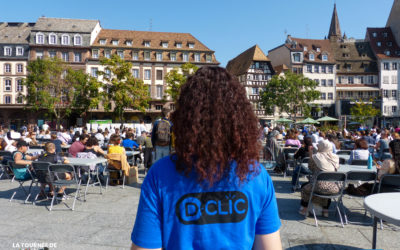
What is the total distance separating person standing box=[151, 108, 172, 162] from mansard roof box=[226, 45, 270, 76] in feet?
151

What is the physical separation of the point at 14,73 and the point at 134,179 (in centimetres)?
4786

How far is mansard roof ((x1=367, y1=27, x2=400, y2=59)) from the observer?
186 ft

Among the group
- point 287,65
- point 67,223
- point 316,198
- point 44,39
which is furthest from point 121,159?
point 287,65

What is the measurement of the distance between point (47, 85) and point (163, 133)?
3773cm

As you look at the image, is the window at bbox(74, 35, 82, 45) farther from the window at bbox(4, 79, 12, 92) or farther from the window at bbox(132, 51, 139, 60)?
the window at bbox(4, 79, 12, 92)

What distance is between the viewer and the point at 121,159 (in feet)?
28.8

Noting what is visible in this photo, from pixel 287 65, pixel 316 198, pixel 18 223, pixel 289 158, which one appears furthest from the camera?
pixel 287 65

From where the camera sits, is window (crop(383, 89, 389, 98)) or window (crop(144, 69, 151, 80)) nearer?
window (crop(144, 69, 151, 80))

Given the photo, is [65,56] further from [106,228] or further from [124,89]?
[106,228]

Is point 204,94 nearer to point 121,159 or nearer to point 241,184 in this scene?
point 241,184

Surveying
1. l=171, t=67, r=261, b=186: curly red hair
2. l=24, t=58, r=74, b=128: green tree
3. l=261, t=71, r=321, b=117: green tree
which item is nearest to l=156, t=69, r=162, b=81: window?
l=24, t=58, r=74, b=128: green tree

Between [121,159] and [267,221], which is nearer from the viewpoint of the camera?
[267,221]

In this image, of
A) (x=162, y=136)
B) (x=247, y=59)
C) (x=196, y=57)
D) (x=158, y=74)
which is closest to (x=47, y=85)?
(x=158, y=74)

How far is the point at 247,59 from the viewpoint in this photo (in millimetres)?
55750
